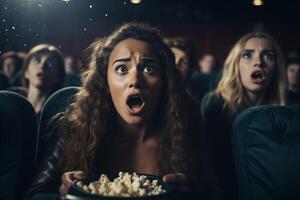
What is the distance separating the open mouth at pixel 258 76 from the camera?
2408mm

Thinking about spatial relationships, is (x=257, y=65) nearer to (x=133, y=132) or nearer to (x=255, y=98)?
(x=255, y=98)

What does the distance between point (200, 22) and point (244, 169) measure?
10.6 m

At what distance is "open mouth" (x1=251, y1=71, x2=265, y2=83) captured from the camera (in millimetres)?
2408

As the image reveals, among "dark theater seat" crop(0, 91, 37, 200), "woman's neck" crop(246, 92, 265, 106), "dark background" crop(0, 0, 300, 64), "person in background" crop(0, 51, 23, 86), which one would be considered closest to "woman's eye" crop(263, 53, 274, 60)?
"woman's neck" crop(246, 92, 265, 106)

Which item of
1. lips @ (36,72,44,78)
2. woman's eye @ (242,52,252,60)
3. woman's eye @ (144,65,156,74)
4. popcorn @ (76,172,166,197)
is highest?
woman's eye @ (242,52,252,60)

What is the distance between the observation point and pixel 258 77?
2.43 m

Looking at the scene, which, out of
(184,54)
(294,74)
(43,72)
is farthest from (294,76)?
(43,72)

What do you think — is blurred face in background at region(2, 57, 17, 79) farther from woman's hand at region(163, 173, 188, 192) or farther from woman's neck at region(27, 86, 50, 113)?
woman's hand at region(163, 173, 188, 192)

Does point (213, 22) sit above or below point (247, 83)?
above

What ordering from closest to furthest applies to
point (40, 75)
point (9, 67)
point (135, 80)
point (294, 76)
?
point (135, 80)
point (40, 75)
point (294, 76)
point (9, 67)

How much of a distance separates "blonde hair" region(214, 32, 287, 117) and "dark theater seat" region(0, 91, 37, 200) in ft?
4.04

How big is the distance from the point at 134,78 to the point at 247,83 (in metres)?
1.19

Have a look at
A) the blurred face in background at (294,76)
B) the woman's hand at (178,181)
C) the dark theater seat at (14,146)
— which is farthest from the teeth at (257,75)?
the blurred face in background at (294,76)

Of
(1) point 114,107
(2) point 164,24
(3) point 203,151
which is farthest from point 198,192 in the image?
(2) point 164,24
